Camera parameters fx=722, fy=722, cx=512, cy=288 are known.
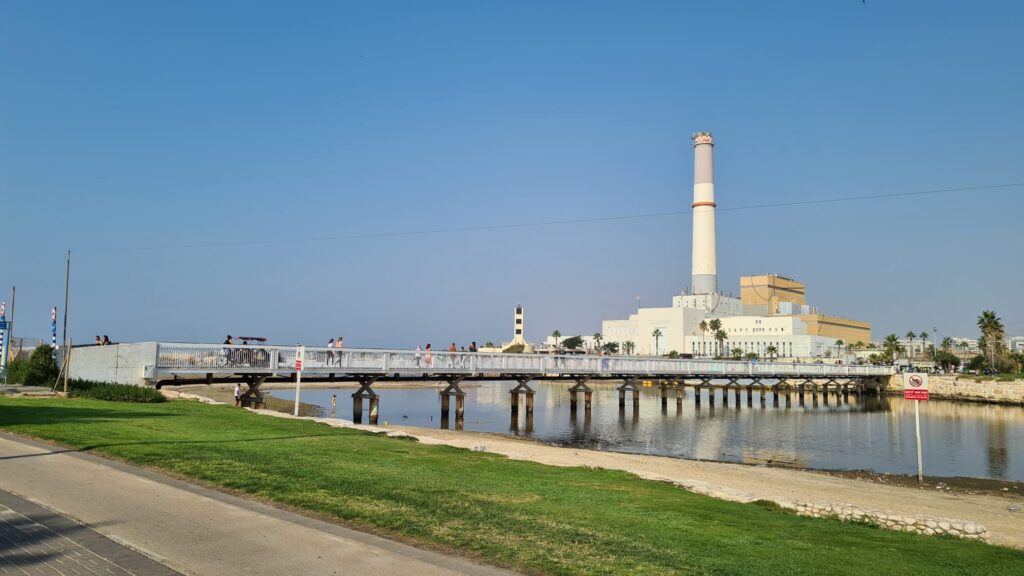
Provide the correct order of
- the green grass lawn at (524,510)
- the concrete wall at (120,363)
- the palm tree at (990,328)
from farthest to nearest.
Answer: the palm tree at (990,328)
the concrete wall at (120,363)
the green grass lawn at (524,510)

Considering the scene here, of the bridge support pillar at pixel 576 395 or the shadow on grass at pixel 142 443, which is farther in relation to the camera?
the bridge support pillar at pixel 576 395

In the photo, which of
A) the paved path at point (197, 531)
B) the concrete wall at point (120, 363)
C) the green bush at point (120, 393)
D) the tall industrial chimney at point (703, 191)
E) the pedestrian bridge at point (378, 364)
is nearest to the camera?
the paved path at point (197, 531)

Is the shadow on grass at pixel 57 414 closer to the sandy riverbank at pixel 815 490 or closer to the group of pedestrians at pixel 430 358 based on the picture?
the sandy riverbank at pixel 815 490

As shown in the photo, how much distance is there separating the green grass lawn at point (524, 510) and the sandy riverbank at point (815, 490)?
2024 mm

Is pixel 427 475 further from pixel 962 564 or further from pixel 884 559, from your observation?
pixel 962 564

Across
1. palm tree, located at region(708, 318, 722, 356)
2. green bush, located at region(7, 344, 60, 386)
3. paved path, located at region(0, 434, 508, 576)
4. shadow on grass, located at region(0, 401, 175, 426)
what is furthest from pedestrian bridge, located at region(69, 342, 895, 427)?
palm tree, located at region(708, 318, 722, 356)

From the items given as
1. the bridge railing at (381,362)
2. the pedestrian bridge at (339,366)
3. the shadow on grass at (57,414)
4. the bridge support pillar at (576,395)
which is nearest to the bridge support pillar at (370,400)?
the pedestrian bridge at (339,366)

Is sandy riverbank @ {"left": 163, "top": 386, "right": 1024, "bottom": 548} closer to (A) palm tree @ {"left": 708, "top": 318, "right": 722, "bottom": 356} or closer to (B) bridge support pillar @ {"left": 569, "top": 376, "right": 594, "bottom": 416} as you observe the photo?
(B) bridge support pillar @ {"left": 569, "top": 376, "right": 594, "bottom": 416}

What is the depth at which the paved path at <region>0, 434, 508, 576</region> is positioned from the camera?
7496 mm

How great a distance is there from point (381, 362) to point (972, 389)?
87.0m

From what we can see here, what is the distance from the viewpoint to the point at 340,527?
9.22 meters

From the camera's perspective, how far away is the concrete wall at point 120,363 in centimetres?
3105

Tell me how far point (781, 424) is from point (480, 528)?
2132 inches

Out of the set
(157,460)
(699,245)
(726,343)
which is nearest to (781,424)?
(157,460)
